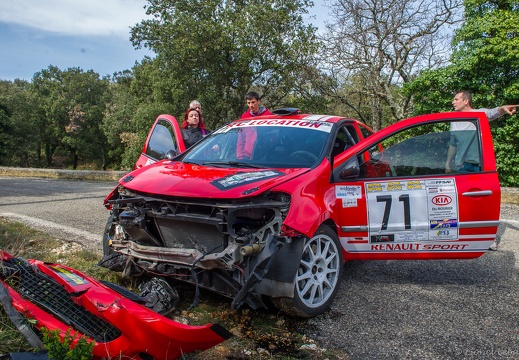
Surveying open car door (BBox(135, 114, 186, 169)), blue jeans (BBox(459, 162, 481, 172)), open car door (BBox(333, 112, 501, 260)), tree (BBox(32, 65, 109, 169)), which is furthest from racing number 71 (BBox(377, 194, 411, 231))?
tree (BBox(32, 65, 109, 169))

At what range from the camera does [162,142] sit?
214 inches

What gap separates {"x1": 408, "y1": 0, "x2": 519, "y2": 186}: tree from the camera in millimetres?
11352

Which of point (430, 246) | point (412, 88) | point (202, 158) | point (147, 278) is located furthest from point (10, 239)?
point (412, 88)

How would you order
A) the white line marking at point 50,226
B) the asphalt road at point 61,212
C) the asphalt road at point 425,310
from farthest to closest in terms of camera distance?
the asphalt road at point 61,212, the white line marking at point 50,226, the asphalt road at point 425,310

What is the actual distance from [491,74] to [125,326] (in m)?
12.7

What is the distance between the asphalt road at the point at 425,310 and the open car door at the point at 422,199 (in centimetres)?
40

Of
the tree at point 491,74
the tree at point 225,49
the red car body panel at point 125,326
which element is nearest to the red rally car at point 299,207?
the red car body panel at point 125,326

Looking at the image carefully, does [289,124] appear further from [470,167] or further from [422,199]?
[470,167]

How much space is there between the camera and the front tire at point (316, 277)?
299 cm

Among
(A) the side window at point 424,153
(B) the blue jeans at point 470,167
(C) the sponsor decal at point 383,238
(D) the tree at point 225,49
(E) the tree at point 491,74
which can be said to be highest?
(D) the tree at point 225,49

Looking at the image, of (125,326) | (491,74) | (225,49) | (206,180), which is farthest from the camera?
(225,49)

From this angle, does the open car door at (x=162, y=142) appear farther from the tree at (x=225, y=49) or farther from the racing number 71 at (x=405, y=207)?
the tree at (x=225, y=49)

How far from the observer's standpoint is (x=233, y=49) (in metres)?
18.9

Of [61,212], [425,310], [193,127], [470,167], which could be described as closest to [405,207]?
[470,167]
